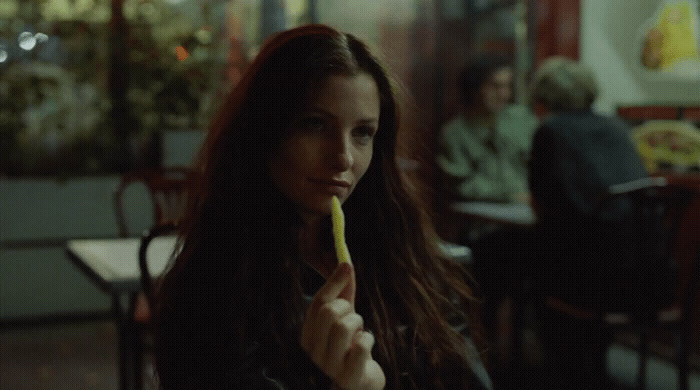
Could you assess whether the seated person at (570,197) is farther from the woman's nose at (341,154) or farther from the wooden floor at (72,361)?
the woman's nose at (341,154)

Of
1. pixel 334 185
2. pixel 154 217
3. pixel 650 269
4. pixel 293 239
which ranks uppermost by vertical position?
pixel 334 185

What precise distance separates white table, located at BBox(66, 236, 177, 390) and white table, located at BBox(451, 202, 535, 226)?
135 cm

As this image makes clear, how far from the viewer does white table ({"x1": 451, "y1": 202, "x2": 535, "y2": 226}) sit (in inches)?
124

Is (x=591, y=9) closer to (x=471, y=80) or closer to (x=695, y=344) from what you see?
(x=471, y=80)

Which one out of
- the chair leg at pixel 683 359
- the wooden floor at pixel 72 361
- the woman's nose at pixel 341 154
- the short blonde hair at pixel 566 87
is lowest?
the wooden floor at pixel 72 361

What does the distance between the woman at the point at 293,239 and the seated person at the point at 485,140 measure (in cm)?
316

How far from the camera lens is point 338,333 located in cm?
75

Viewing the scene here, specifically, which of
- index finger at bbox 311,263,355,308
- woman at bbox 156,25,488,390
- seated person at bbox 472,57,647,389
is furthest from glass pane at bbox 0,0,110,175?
index finger at bbox 311,263,355,308

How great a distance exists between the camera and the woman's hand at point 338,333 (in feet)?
2.46

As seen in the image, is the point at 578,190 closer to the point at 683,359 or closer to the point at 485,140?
the point at 683,359

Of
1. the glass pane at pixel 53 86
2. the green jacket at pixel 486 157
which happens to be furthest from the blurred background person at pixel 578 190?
the glass pane at pixel 53 86

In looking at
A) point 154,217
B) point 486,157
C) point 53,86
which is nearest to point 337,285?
point 154,217

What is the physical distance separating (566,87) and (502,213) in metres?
0.60

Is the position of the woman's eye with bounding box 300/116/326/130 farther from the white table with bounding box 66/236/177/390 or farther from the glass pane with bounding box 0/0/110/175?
the glass pane with bounding box 0/0/110/175
